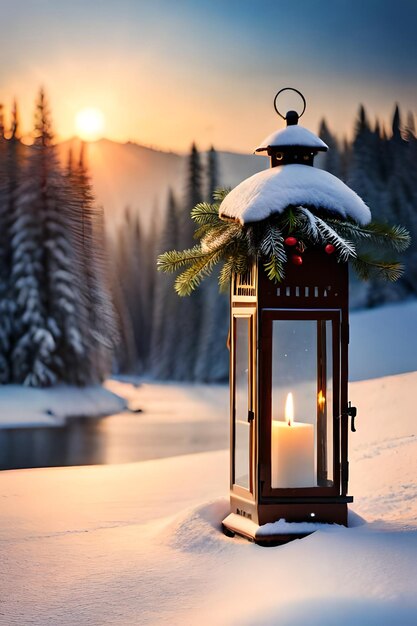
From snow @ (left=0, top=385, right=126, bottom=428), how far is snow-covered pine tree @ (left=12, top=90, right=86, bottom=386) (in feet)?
0.50

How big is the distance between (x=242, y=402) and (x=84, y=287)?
622 centimetres

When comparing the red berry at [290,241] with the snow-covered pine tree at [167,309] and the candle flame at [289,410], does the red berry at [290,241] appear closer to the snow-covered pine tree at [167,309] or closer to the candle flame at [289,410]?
the candle flame at [289,410]

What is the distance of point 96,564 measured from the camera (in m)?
3.24

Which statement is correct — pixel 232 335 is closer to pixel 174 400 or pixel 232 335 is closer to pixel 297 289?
pixel 297 289

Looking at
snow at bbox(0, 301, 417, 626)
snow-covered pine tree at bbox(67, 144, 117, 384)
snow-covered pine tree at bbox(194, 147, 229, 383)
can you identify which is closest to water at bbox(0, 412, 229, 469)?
snow-covered pine tree at bbox(67, 144, 117, 384)

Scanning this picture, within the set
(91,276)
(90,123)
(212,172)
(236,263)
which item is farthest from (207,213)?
(212,172)

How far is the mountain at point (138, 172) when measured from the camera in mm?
8984

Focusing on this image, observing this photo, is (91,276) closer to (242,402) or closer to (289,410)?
(242,402)

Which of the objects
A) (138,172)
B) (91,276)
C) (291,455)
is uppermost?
(138,172)

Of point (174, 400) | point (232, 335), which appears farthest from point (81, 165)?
point (232, 335)

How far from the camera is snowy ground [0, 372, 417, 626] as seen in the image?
2.56 meters

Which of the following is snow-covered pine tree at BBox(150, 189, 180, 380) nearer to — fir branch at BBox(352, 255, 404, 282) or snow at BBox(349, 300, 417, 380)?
snow at BBox(349, 300, 417, 380)

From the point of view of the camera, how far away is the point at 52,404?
352 inches

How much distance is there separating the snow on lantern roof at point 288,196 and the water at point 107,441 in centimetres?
399
